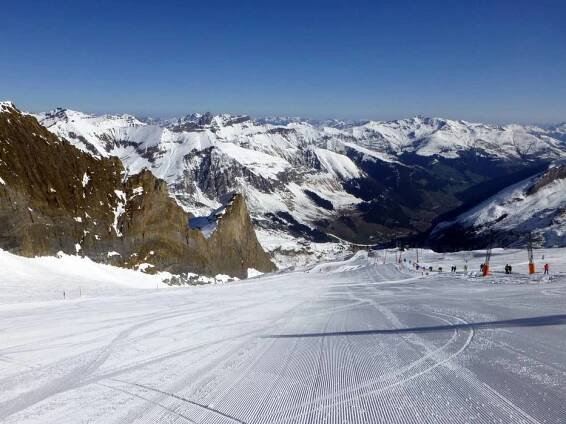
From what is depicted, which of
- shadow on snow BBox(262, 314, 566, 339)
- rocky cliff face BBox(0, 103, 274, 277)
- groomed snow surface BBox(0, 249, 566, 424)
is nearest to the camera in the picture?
groomed snow surface BBox(0, 249, 566, 424)

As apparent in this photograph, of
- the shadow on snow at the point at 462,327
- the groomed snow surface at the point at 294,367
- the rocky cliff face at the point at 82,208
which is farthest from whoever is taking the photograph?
the rocky cliff face at the point at 82,208

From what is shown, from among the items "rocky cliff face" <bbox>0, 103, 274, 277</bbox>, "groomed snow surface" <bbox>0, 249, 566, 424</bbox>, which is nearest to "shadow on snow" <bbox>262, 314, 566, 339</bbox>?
"groomed snow surface" <bbox>0, 249, 566, 424</bbox>

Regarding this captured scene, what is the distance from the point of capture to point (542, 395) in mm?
7328

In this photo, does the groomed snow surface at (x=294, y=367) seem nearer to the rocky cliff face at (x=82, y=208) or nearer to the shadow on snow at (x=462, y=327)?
the shadow on snow at (x=462, y=327)

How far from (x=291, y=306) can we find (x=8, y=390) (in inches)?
605

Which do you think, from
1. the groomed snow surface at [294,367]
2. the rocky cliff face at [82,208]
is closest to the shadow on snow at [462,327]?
the groomed snow surface at [294,367]

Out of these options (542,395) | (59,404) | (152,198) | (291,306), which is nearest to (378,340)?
(542,395)

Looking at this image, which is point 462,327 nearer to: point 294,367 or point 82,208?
point 294,367

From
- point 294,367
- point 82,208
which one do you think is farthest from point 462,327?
point 82,208

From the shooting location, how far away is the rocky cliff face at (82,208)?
54312 mm

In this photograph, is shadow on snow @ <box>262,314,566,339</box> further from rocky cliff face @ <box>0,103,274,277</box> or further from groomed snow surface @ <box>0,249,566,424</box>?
rocky cliff face @ <box>0,103,274,277</box>

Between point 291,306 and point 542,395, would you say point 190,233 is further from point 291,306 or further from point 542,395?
point 542,395

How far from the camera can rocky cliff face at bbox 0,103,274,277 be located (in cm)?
5431

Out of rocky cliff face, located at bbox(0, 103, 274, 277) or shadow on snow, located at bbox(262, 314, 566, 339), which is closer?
shadow on snow, located at bbox(262, 314, 566, 339)
